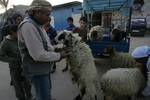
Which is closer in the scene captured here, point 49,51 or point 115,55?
point 49,51

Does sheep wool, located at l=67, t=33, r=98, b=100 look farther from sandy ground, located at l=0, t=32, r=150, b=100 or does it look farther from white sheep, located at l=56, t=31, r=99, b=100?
sandy ground, located at l=0, t=32, r=150, b=100

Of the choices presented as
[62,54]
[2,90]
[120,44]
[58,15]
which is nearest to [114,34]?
[120,44]

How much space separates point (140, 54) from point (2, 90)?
162 inches

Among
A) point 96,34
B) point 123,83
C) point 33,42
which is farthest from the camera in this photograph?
point 96,34

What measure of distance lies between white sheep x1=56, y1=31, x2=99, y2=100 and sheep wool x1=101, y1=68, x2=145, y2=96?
0.79ft

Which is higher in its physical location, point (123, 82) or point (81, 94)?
point (123, 82)

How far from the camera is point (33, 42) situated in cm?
347

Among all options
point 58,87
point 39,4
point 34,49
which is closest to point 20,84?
point 58,87

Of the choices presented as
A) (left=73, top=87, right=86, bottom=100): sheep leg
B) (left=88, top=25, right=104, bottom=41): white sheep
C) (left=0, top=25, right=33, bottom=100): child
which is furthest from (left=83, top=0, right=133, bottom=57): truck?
(left=0, top=25, right=33, bottom=100): child

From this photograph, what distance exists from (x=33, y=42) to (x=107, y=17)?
21.8 ft

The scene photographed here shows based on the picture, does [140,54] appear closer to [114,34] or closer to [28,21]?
[28,21]

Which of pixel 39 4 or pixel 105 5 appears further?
pixel 105 5

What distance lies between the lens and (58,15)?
105 ft

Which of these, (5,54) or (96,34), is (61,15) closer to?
(96,34)
